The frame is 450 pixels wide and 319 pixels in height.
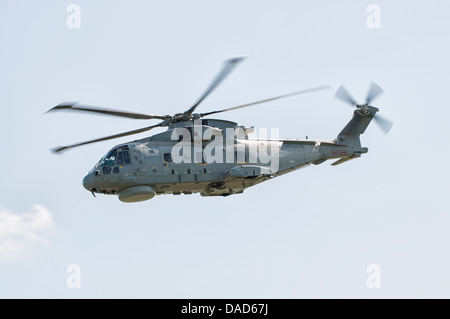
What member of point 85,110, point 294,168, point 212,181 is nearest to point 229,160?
point 212,181

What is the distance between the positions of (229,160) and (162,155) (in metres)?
3.20

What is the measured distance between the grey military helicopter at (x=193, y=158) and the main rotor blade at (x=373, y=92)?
436 cm

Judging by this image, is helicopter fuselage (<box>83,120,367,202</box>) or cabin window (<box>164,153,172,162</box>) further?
cabin window (<box>164,153,172,162</box>)

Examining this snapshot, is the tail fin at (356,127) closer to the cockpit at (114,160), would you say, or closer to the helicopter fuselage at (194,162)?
the helicopter fuselage at (194,162)

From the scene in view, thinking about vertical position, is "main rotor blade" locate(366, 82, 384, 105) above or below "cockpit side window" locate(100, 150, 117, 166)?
above

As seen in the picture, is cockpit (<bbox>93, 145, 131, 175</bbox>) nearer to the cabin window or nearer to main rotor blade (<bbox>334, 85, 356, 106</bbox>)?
the cabin window

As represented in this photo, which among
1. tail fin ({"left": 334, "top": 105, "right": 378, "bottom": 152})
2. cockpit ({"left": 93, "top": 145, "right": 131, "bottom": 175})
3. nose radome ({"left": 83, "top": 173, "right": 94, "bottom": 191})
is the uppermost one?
tail fin ({"left": 334, "top": 105, "right": 378, "bottom": 152})

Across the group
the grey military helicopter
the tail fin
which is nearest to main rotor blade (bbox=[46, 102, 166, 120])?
the grey military helicopter

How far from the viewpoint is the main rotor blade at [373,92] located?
3556 cm

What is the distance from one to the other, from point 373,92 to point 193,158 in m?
11.0

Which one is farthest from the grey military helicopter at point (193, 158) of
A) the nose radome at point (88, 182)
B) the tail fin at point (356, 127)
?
the tail fin at point (356, 127)

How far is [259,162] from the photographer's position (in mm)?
32344

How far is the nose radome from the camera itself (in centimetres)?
3016

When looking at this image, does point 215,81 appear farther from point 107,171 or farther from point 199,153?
point 107,171
